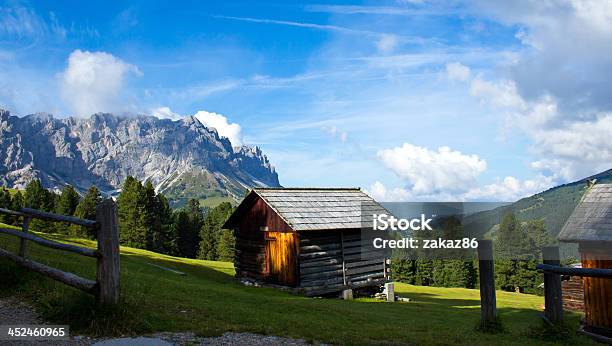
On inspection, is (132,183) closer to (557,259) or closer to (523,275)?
(523,275)

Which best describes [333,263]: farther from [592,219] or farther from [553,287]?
[553,287]

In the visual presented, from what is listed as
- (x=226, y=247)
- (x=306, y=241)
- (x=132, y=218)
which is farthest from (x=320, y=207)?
(x=226, y=247)

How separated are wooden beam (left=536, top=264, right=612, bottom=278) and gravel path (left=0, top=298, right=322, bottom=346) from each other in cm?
436

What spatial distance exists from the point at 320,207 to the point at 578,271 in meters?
21.0

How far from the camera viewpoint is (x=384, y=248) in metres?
30.0

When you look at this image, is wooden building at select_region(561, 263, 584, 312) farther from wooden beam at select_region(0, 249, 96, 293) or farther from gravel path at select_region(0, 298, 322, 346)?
wooden beam at select_region(0, 249, 96, 293)

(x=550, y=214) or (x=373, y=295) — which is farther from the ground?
(x=550, y=214)

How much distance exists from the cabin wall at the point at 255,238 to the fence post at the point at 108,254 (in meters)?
17.8

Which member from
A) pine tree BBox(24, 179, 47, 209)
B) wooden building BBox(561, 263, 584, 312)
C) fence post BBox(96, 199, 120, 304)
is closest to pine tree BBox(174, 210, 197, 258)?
pine tree BBox(24, 179, 47, 209)

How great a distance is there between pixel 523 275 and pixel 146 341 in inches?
A: 2448

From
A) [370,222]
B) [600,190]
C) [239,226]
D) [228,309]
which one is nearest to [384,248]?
[370,222]

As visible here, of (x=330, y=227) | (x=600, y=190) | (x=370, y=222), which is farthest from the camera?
(x=370, y=222)

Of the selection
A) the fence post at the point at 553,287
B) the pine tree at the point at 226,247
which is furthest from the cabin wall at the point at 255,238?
the pine tree at the point at 226,247

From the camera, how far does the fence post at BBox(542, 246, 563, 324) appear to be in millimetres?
7914
